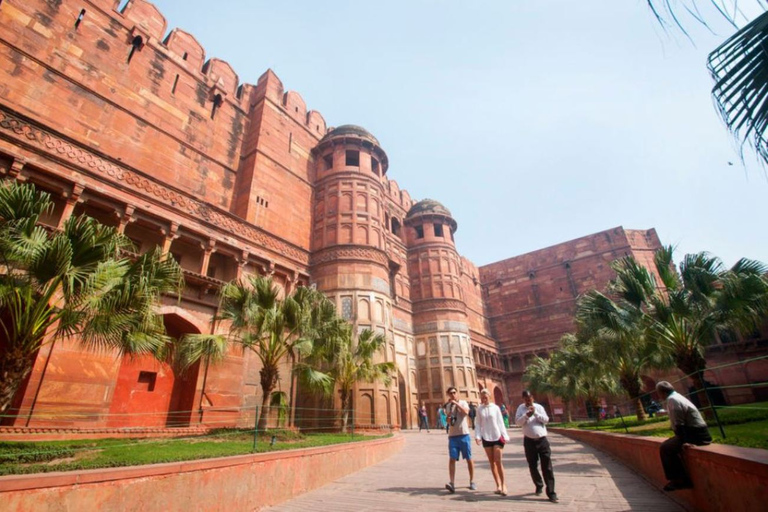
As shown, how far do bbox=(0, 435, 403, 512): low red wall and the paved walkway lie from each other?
1.12 feet

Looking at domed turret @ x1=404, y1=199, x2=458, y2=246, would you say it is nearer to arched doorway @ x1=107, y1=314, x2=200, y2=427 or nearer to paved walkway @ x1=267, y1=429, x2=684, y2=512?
arched doorway @ x1=107, y1=314, x2=200, y2=427

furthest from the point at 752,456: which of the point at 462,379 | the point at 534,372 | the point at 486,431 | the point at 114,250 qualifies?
the point at 534,372

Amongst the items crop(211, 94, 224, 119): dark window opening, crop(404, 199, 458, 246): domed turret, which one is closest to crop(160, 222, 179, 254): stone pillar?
crop(211, 94, 224, 119): dark window opening

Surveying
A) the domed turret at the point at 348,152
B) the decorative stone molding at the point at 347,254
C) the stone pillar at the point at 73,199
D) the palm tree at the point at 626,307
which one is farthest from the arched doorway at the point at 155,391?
the domed turret at the point at 348,152

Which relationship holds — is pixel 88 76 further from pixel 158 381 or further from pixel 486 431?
pixel 486 431

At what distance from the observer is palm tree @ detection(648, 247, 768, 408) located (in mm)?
9594

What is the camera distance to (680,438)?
14.0ft

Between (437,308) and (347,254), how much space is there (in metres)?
10.3

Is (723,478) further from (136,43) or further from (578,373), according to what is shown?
(136,43)

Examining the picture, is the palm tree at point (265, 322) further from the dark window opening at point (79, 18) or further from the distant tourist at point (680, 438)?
the dark window opening at point (79, 18)

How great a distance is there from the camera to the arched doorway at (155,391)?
37.2 feet

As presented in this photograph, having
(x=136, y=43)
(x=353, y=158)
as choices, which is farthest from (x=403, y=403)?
(x=136, y=43)

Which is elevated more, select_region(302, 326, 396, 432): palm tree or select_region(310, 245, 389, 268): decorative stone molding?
select_region(310, 245, 389, 268): decorative stone molding

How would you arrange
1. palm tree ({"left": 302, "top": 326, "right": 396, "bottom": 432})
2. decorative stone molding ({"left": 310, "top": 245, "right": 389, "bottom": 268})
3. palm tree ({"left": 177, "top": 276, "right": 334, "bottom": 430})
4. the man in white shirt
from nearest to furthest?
the man in white shirt, palm tree ({"left": 177, "top": 276, "right": 334, "bottom": 430}), palm tree ({"left": 302, "top": 326, "right": 396, "bottom": 432}), decorative stone molding ({"left": 310, "top": 245, "right": 389, "bottom": 268})
